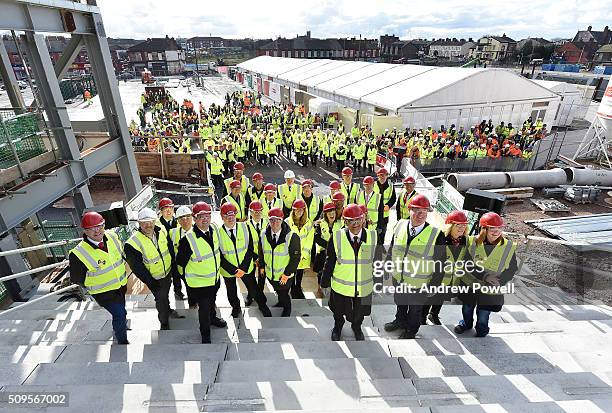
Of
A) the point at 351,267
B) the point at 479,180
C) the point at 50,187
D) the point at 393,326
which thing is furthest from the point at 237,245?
the point at 479,180

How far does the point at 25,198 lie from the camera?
5453 mm

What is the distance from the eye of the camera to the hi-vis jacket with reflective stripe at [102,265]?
380 centimetres

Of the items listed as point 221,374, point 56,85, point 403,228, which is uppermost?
point 56,85

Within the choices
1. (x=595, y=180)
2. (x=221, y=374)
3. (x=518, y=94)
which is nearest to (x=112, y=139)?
(x=221, y=374)

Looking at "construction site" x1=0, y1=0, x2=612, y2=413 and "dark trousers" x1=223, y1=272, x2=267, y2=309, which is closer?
"construction site" x1=0, y1=0, x2=612, y2=413

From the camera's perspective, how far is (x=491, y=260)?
3936 millimetres

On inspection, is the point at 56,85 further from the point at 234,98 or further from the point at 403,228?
the point at 234,98

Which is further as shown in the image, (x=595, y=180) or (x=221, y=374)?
(x=595, y=180)

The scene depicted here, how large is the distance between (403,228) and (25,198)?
226 inches

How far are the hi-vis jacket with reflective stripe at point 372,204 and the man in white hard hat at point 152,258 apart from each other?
381cm

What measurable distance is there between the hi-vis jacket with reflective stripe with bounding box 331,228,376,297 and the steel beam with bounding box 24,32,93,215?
5288 millimetres

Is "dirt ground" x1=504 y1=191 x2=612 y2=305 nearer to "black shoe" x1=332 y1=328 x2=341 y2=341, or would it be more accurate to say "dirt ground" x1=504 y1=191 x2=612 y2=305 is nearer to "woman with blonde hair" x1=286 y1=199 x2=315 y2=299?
"woman with blonde hair" x1=286 y1=199 x2=315 y2=299

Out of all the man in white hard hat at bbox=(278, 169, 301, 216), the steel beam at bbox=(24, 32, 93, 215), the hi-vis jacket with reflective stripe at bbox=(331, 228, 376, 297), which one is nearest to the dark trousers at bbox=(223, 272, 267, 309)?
the hi-vis jacket with reflective stripe at bbox=(331, 228, 376, 297)

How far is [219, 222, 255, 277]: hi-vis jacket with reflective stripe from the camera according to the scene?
4.31 m
